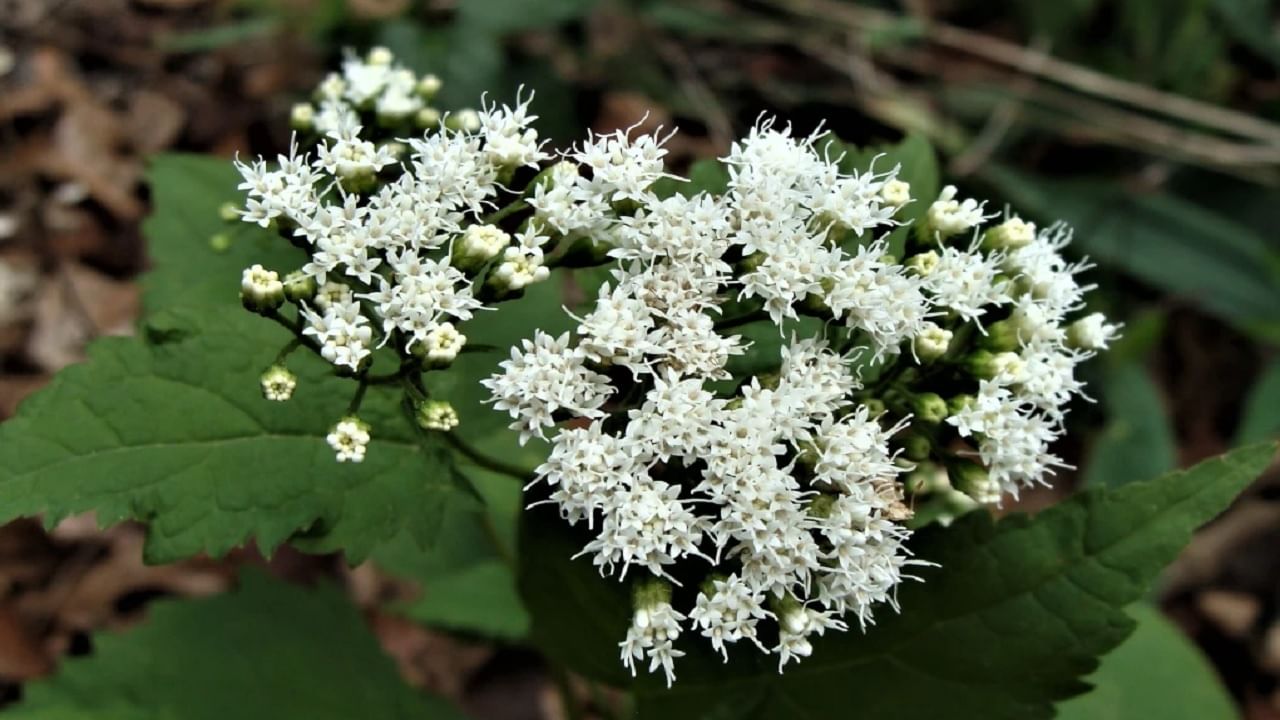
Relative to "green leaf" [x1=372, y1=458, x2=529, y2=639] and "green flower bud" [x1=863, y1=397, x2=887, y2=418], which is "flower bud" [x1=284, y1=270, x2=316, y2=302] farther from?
"green leaf" [x1=372, y1=458, x2=529, y2=639]

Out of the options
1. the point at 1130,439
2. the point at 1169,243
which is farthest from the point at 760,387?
the point at 1169,243

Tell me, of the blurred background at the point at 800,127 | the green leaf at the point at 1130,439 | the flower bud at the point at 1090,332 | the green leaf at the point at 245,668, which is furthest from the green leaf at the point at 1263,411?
the green leaf at the point at 245,668

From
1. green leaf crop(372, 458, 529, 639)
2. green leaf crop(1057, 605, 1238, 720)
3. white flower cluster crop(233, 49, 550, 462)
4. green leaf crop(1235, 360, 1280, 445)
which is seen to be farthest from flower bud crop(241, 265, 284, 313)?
green leaf crop(1235, 360, 1280, 445)

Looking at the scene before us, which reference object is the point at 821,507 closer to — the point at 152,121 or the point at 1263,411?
the point at 1263,411

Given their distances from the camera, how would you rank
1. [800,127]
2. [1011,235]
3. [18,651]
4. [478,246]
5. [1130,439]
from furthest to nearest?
[800,127], [1130,439], [18,651], [1011,235], [478,246]

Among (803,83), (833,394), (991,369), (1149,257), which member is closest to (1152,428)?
(1149,257)

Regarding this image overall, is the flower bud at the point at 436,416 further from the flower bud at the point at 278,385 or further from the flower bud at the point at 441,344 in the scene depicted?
the flower bud at the point at 278,385

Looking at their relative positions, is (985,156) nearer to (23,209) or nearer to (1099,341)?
(1099,341)
